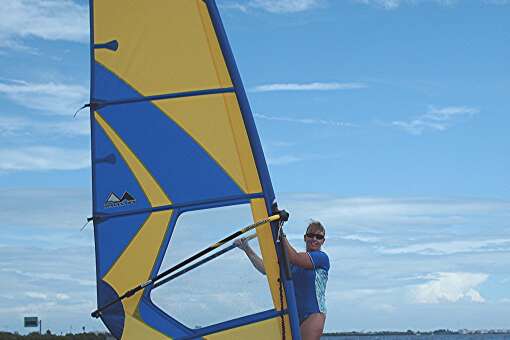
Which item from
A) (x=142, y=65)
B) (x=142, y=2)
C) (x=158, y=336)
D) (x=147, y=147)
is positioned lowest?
(x=158, y=336)

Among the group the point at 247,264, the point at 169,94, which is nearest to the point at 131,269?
the point at 247,264

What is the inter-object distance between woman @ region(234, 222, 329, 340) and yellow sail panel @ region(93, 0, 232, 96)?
134cm

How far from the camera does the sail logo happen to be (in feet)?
25.5

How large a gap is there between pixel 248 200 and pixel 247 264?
501mm

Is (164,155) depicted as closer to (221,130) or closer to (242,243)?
(221,130)

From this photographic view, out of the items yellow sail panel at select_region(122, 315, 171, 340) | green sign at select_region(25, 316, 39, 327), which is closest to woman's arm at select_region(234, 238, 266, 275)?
yellow sail panel at select_region(122, 315, 171, 340)

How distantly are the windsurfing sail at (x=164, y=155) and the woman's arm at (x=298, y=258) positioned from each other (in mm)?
86

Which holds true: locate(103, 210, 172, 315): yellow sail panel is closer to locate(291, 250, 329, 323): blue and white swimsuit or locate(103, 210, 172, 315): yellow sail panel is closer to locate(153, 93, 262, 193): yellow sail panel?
locate(153, 93, 262, 193): yellow sail panel

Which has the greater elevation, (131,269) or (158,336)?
(131,269)

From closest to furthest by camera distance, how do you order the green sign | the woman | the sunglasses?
the woman → the sunglasses → the green sign

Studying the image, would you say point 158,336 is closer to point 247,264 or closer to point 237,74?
point 247,264

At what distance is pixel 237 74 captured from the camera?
7676 millimetres

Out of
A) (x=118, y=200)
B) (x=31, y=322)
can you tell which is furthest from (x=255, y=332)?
(x=31, y=322)

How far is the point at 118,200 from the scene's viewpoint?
7809mm
